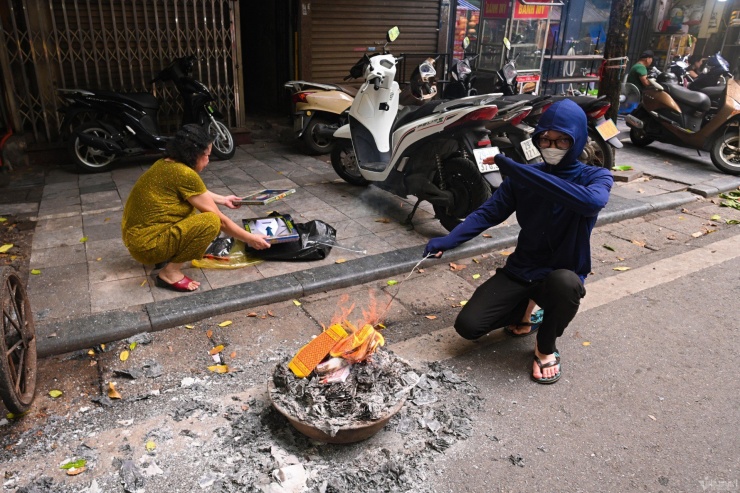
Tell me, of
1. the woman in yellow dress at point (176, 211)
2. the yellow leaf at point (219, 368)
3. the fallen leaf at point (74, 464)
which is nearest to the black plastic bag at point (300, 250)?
Answer: the woman in yellow dress at point (176, 211)

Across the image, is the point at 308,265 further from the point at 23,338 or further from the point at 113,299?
the point at 23,338

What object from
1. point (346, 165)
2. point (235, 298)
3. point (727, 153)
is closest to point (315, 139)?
point (346, 165)

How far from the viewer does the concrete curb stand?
331 cm

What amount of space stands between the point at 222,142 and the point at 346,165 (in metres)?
2.07

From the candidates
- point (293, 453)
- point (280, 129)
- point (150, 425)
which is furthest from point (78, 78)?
point (293, 453)

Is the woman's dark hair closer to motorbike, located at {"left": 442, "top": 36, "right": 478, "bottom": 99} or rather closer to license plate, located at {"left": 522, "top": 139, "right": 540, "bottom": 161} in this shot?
license plate, located at {"left": 522, "top": 139, "right": 540, "bottom": 161}

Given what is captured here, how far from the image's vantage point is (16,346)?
2652 mm

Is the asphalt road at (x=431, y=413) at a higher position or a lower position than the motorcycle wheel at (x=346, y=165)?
lower

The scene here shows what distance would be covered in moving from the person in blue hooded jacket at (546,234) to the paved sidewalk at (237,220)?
1.20 meters

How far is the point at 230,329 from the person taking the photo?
139 inches

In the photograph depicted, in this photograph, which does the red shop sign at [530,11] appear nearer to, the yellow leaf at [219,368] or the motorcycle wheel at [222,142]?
the motorcycle wheel at [222,142]

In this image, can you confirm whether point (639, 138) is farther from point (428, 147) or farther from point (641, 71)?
point (428, 147)

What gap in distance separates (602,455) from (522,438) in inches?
14.6

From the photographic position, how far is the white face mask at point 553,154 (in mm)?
2963
